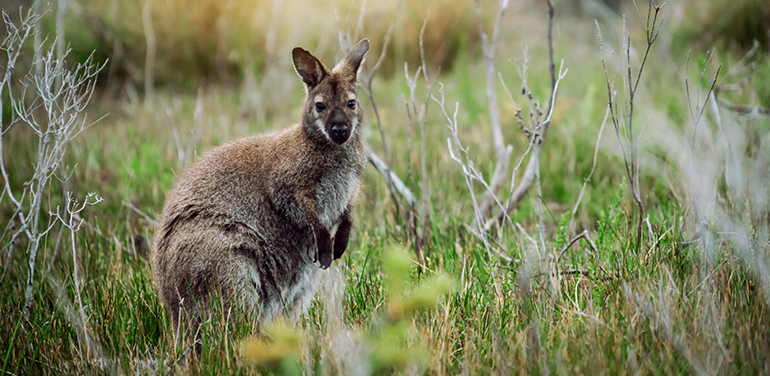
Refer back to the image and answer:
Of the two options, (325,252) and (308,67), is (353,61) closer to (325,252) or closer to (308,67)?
(308,67)

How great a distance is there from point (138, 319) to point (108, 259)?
3.68 feet

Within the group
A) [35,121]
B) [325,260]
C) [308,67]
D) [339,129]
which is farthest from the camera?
[308,67]

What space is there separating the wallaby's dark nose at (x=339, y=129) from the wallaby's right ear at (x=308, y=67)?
0.27m

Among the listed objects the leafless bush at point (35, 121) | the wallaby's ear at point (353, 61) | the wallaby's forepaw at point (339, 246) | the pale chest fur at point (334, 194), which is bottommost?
the leafless bush at point (35, 121)

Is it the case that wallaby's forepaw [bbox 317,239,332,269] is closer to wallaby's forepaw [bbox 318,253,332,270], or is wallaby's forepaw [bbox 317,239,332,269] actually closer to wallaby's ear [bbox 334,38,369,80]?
wallaby's forepaw [bbox 318,253,332,270]

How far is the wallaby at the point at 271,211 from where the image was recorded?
8.57 feet

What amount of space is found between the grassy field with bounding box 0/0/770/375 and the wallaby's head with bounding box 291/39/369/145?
0.33 m

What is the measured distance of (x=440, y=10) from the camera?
9875 mm

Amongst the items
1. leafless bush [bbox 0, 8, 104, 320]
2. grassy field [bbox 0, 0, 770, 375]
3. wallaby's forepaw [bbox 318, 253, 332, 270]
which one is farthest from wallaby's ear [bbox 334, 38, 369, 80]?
leafless bush [bbox 0, 8, 104, 320]

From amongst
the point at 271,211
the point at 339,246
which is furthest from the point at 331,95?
the point at 339,246

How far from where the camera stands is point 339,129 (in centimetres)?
291

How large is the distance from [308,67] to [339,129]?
39cm

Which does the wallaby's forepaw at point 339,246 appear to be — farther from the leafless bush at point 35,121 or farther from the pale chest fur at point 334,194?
the leafless bush at point 35,121

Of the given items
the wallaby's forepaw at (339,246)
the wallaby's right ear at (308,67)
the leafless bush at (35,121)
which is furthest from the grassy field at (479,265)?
the wallaby's right ear at (308,67)
